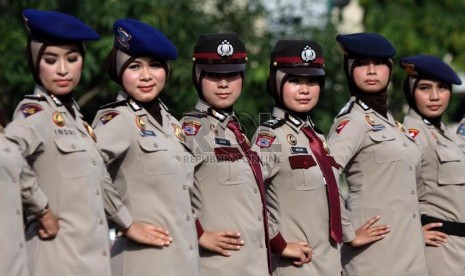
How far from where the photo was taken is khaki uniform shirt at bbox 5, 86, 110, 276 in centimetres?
684

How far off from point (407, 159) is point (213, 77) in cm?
165

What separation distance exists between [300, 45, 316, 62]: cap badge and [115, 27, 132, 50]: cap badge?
4.44ft

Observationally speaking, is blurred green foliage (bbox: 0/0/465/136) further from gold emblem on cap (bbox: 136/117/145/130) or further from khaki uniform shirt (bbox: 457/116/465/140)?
gold emblem on cap (bbox: 136/117/145/130)

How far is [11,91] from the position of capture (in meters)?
12.5

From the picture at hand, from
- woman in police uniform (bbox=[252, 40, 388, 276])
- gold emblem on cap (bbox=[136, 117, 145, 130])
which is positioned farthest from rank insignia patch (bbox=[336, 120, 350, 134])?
gold emblem on cap (bbox=[136, 117, 145, 130])

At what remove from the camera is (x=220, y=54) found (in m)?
8.05

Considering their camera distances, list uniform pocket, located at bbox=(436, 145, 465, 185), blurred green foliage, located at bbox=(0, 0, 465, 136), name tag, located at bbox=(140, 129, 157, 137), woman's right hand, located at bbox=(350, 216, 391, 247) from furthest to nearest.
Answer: blurred green foliage, located at bbox=(0, 0, 465, 136) → uniform pocket, located at bbox=(436, 145, 465, 185) → woman's right hand, located at bbox=(350, 216, 391, 247) → name tag, located at bbox=(140, 129, 157, 137)

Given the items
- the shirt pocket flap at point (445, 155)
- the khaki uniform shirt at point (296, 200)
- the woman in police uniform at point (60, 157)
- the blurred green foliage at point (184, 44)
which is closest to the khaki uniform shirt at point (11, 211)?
the woman in police uniform at point (60, 157)

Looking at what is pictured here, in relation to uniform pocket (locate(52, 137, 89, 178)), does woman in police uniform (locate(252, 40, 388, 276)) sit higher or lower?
lower

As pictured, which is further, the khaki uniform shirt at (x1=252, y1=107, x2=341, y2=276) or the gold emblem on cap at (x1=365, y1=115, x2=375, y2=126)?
the gold emblem on cap at (x1=365, y1=115, x2=375, y2=126)

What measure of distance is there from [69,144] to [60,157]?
0.10 meters

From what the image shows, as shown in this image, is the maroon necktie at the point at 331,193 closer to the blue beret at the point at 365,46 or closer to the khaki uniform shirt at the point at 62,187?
the blue beret at the point at 365,46

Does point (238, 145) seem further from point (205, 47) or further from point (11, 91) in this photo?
point (11, 91)

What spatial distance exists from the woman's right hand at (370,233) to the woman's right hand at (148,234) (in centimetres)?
179
